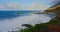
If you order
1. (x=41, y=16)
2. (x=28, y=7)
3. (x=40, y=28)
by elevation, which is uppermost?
(x=28, y=7)

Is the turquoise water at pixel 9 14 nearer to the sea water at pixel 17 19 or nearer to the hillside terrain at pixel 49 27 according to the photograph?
the sea water at pixel 17 19

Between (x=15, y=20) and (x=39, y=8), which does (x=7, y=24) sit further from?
(x=39, y=8)

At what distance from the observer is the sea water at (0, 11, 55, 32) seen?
206cm

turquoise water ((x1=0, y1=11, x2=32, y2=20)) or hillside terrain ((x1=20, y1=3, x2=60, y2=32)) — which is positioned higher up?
turquoise water ((x1=0, y1=11, x2=32, y2=20))

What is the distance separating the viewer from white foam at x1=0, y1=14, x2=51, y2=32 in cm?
206

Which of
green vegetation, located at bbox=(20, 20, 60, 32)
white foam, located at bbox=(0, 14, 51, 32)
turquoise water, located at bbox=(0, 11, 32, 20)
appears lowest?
green vegetation, located at bbox=(20, 20, 60, 32)

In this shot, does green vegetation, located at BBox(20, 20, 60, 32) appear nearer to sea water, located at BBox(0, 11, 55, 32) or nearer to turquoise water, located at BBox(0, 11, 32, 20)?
sea water, located at BBox(0, 11, 55, 32)

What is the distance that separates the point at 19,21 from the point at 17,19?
43 mm

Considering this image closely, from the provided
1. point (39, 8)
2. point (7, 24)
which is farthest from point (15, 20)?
point (39, 8)

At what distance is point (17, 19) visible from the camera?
6.84 feet

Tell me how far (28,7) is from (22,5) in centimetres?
10

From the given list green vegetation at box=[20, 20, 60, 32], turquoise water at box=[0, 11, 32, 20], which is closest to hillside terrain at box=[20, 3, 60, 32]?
green vegetation at box=[20, 20, 60, 32]

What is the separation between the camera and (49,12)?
2125 mm

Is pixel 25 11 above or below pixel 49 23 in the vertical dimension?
above
